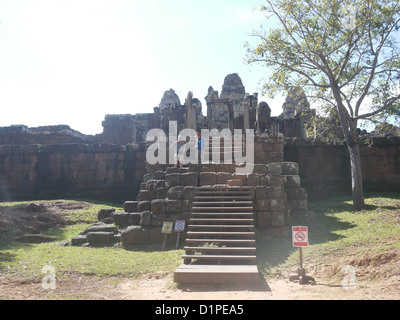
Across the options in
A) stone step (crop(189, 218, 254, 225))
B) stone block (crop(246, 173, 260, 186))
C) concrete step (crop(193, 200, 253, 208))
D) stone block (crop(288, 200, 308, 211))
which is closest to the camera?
stone step (crop(189, 218, 254, 225))

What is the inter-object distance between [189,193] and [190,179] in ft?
2.49

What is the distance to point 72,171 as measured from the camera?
71.8 ft

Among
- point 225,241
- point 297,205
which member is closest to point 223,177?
point 297,205

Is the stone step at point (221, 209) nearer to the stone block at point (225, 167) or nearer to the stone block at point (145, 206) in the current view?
the stone block at point (145, 206)

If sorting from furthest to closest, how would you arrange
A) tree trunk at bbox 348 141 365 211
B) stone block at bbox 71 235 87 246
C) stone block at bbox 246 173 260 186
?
tree trunk at bbox 348 141 365 211, stone block at bbox 246 173 260 186, stone block at bbox 71 235 87 246

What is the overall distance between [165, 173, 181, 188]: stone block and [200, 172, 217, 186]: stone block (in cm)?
74

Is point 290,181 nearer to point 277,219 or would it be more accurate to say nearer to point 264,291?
point 277,219

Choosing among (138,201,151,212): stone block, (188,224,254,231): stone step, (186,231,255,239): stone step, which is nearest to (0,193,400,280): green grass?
(186,231,255,239): stone step

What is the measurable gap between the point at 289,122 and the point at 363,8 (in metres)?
15.1

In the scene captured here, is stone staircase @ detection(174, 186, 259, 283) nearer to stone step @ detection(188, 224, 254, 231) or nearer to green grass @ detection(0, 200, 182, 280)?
stone step @ detection(188, 224, 254, 231)

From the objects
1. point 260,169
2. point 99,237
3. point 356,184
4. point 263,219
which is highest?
point 260,169

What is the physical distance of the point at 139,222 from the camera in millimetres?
12078

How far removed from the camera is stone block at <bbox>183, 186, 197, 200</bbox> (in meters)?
11.9

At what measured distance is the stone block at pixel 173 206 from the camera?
11.8 m
